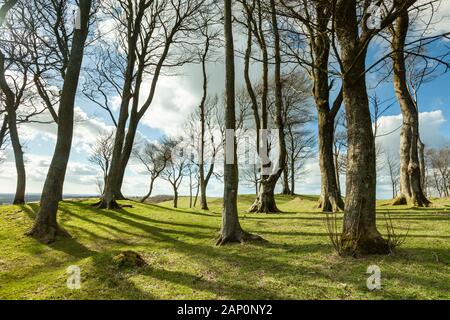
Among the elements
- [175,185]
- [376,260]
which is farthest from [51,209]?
[175,185]

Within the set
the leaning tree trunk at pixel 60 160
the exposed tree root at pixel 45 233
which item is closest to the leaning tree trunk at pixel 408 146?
the leaning tree trunk at pixel 60 160

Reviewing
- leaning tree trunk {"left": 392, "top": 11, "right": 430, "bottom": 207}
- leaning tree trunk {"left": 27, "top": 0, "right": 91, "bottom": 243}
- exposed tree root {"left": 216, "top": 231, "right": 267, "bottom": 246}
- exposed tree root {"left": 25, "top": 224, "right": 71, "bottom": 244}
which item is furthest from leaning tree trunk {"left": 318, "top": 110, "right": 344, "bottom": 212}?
exposed tree root {"left": 25, "top": 224, "right": 71, "bottom": 244}

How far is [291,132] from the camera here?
1340 inches

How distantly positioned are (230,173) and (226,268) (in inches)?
106

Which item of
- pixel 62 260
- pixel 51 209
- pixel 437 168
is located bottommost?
pixel 62 260

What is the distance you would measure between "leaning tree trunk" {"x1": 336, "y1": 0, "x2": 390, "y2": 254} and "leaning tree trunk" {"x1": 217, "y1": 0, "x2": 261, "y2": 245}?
7.97 ft

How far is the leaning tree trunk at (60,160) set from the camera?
8477 millimetres

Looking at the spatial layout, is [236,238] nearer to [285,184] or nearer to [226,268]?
[226,268]

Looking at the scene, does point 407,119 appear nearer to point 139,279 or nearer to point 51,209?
point 139,279

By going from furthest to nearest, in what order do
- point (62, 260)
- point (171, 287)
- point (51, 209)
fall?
point (51, 209)
point (62, 260)
point (171, 287)

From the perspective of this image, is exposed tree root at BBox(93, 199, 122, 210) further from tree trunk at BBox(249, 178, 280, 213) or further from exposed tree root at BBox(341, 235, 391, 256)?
exposed tree root at BBox(341, 235, 391, 256)

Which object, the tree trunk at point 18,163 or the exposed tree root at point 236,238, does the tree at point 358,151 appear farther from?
the tree trunk at point 18,163
